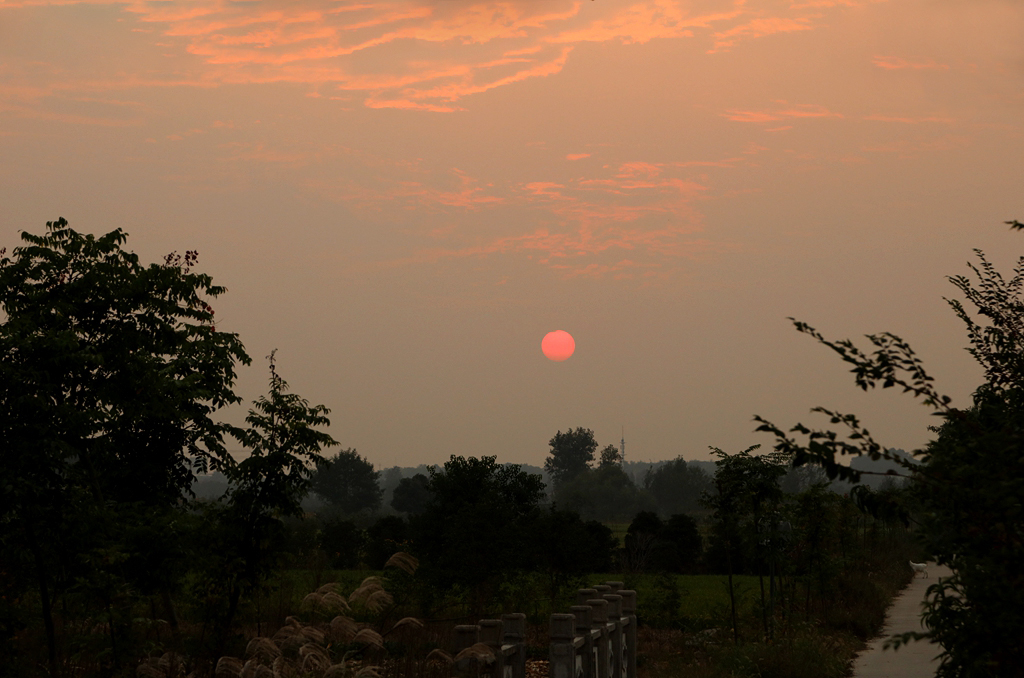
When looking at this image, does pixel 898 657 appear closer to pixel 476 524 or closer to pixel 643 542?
pixel 476 524

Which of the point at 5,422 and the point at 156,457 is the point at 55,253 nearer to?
the point at 156,457

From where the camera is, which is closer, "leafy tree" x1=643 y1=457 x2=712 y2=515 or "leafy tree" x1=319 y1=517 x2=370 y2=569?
"leafy tree" x1=319 y1=517 x2=370 y2=569

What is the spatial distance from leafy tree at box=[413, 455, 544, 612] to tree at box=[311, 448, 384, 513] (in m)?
98.2

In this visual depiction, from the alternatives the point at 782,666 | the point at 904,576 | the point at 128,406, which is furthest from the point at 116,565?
the point at 904,576

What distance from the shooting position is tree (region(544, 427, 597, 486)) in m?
156

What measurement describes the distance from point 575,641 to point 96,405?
31.8ft

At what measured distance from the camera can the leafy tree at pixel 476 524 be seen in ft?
68.7

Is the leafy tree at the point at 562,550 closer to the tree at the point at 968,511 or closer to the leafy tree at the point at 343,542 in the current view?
the leafy tree at the point at 343,542

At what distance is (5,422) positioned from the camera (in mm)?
11805

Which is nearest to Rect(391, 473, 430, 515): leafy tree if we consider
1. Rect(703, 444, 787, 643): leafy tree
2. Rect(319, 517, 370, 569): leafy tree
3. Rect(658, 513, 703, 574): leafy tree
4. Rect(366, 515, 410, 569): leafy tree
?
Rect(658, 513, 703, 574): leafy tree

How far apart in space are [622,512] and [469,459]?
363 ft

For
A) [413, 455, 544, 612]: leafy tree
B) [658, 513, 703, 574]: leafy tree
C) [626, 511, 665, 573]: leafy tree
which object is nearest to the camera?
[413, 455, 544, 612]: leafy tree

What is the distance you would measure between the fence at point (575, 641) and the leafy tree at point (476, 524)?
6448 millimetres

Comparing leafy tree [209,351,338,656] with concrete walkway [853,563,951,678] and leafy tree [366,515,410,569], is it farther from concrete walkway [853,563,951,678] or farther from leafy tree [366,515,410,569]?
leafy tree [366,515,410,569]
